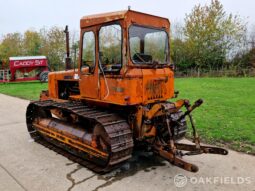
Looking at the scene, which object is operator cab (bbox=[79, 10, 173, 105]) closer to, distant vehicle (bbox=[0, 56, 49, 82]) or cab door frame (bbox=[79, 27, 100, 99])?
cab door frame (bbox=[79, 27, 100, 99])

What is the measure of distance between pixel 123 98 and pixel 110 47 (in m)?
0.99

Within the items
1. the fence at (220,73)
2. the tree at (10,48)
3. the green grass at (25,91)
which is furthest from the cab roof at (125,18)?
the tree at (10,48)

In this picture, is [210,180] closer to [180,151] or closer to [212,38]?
[180,151]

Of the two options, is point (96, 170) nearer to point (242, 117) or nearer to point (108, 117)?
point (108, 117)

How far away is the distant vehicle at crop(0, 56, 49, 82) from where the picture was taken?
2305cm

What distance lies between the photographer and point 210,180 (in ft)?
13.6

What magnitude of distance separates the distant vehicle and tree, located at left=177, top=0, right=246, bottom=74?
1592 cm

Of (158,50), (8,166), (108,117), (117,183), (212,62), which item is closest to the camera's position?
(117,183)

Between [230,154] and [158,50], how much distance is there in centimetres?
251

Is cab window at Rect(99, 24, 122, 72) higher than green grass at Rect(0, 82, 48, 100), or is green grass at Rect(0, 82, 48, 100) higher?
cab window at Rect(99, 24, 122, 72)

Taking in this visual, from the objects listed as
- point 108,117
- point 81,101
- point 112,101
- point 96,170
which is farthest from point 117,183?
point 81,101

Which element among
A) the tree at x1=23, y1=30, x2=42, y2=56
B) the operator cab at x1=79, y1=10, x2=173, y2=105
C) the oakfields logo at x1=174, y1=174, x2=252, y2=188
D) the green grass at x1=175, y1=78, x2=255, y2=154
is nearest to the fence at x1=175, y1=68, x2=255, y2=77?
the green grass at x1=175, y1=78, x2=255, y2=154

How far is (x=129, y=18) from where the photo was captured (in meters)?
4.29

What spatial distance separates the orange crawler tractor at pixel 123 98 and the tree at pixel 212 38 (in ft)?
83.1
